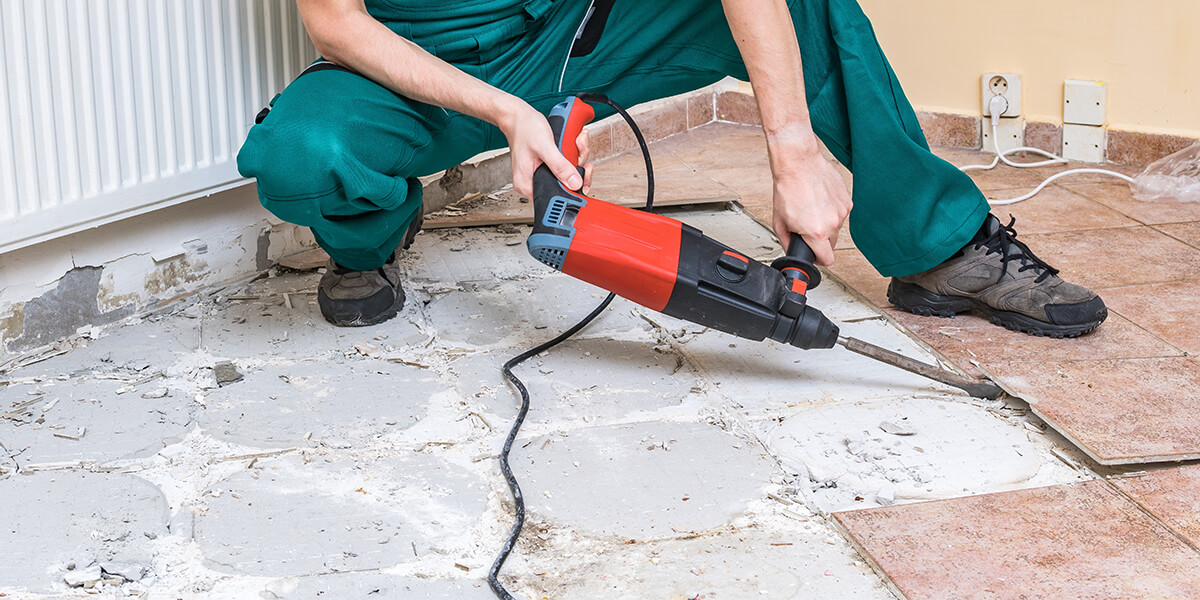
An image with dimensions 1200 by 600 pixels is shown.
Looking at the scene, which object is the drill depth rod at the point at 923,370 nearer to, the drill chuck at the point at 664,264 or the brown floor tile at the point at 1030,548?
the drill chuck at the point at 664,264

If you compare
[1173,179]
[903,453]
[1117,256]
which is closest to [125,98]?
[903,453]

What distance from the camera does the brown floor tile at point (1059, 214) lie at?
2.33 meters

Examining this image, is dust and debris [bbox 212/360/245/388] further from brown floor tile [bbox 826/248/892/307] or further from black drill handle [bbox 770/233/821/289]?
brown floor tile [bbox 826/248/892/307]

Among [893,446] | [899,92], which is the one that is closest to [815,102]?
[899,92]

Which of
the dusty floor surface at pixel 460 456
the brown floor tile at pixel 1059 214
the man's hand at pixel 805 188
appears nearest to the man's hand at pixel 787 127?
the man's hand at pixel 805 188

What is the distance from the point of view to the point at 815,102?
64.6 inches

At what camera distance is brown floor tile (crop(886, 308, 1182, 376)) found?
1.63 metres

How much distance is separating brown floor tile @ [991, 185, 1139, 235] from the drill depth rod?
0.90 m

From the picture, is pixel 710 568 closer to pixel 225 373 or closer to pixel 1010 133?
pixel 225 373

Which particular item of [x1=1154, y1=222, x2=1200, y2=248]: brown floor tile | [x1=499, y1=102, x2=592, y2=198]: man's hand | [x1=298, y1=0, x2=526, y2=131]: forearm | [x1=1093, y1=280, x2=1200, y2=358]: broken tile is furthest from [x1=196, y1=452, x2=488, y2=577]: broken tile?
[x1=1154, y1=222, x2=1200, y2=248]: brown floor tile

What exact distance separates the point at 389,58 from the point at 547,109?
334 millimetres

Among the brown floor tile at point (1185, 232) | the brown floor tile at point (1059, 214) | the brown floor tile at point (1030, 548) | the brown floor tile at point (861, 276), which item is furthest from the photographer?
the brown floor tile at point (1059, 214)

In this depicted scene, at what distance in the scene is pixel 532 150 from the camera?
135 centimetres

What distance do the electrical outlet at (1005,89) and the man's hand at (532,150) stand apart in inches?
80.1
